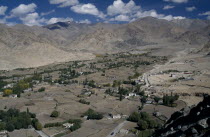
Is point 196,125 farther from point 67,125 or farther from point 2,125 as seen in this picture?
point 2,125

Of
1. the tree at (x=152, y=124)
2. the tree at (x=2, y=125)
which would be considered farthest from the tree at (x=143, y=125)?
the tree at (x=2, y=125)

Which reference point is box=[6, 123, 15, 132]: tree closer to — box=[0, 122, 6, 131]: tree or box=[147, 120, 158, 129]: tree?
box=[0, 122, 6, 131]: tree

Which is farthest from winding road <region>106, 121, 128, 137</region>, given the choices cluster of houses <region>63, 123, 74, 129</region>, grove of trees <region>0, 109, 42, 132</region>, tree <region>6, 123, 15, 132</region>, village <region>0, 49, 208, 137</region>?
tree <region>6, 123, 15, 132</region>

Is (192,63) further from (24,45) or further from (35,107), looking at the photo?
(24,45)

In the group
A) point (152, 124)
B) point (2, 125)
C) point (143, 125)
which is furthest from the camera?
point (2, 125)

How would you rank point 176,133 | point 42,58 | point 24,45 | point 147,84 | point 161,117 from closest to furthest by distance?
point 176,133 → point 161,117 → point 147,84 → point 42,58 → point 24,45

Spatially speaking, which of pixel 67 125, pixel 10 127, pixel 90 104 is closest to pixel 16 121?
pixel 10 127

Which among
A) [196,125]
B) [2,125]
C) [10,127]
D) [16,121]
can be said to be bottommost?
[10,127]

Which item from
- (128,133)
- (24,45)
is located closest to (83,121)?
(128,133)

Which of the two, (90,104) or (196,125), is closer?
(196,125)

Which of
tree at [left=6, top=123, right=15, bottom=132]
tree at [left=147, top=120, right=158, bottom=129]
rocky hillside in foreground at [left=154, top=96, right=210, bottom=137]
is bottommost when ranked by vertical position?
tree at [left=6, top=123, right=15, bottom=132]

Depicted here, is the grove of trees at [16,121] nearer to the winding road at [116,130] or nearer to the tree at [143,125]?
the winding road at [116,130]
